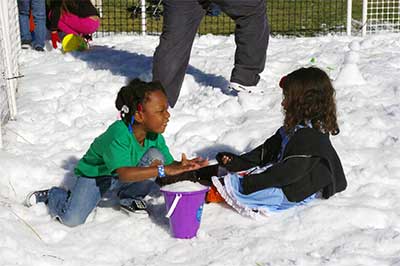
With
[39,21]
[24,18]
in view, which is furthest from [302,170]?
[24,18]

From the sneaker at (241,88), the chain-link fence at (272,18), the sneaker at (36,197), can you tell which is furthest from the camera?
the chain-link fence at (272,18)

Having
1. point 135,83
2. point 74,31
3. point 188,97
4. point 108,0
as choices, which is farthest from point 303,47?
point 108,0

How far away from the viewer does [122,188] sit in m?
4.46

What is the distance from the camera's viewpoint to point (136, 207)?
4254 millimetres

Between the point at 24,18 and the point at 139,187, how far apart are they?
4669mm

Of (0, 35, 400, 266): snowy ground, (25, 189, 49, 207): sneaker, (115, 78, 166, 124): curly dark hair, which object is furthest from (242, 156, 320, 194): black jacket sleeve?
(25, 189, 49, 207): sneaker

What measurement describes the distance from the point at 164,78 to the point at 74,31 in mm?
2887

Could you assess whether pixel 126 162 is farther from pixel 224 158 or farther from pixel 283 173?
pixel 283 173

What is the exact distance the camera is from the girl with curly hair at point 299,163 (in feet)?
13.4

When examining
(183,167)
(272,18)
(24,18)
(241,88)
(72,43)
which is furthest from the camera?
(272,18)

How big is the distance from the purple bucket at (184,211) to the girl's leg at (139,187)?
0.41 metres

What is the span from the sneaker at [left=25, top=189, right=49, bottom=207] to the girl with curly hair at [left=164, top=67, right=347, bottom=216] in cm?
108

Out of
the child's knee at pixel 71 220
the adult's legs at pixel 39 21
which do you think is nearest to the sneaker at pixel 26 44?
the adult's legs at pixel 39 21

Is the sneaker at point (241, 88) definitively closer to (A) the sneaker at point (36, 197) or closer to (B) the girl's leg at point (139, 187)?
(B) the girl's leg at point (139, 187)
